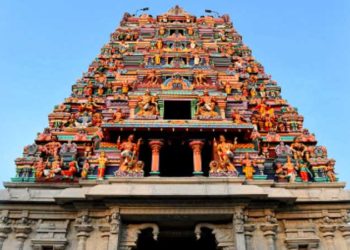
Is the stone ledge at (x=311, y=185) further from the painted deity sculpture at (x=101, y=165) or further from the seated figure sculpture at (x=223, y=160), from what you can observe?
the painted deity sculpture at (x=101, y=165)

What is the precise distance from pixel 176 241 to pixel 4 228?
609cm

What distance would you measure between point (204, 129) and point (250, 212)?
403 centimetres

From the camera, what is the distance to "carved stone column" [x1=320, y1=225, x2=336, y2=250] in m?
13.6

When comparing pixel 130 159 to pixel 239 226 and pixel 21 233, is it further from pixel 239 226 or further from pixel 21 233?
pixel 239 226

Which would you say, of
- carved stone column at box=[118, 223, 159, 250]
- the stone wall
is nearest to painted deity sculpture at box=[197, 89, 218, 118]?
the stone wall

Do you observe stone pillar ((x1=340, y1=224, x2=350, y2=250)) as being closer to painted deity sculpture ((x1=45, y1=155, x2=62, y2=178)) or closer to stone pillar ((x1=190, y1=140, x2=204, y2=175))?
stone pillar ((x1=190, y1=140, x2=204, y2=175))

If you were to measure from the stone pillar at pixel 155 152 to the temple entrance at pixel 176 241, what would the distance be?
224cm

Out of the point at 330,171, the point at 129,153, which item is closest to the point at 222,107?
the point at 129,153

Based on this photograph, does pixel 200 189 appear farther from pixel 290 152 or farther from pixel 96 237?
pixel 290 152

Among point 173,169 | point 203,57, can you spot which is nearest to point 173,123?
point 173,169

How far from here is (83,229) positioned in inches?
535

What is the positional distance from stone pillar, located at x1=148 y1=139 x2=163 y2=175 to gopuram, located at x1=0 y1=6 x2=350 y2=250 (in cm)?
5

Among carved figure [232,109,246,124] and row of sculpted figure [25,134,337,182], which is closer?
row of sculpted figure [25,134,337,182]

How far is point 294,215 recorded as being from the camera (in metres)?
14.4
